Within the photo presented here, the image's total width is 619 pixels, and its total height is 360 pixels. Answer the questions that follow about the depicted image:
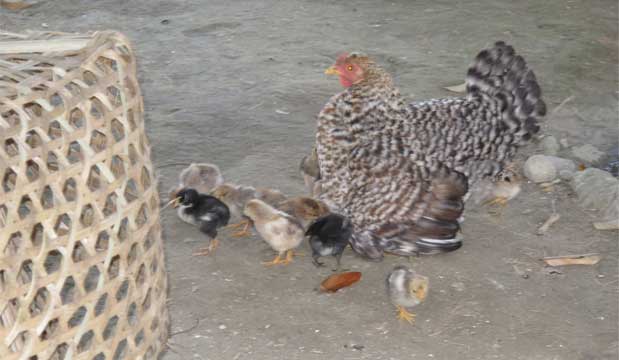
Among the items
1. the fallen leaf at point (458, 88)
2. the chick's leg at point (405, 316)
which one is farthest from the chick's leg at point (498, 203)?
the fallen leaf at point (458, 88)

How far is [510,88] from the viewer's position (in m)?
3.64

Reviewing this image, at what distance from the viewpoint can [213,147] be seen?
14.7ft

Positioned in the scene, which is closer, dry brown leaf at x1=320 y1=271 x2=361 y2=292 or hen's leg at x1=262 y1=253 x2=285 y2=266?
dry brown leaf at x1=320 y1=271 x2=361 y2=292

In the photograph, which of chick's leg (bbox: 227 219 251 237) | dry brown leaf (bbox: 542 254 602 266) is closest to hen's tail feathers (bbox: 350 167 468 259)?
dry brown leaf (bbox: 542 254 602 266)

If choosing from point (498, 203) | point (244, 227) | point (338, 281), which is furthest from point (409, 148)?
point (244, 227)

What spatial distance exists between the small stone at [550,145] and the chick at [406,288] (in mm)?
1608

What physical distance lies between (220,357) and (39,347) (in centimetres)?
96

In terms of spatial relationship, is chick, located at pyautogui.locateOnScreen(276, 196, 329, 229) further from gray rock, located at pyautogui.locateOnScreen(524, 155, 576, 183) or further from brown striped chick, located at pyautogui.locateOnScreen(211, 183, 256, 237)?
gray rock, located at pyautogui.locateOnScreen(524, 155, 576, 183)

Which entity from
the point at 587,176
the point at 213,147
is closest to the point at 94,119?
the point at 213,147

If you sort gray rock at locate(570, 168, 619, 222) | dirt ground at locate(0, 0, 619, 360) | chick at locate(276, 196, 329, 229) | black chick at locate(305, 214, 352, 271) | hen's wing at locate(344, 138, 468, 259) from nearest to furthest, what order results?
1. dirt ground at locate(0, 0, 619, 360)
2. black chick at locate(305, 214, 352, 271)
3. hen's wing at locate(344, 138, 468, 259)
4. chick at locate(276, 196, 329, 229)
5. gray rock at locate(570, 168, 619, 222)

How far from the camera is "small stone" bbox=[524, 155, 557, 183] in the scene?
4090 mm

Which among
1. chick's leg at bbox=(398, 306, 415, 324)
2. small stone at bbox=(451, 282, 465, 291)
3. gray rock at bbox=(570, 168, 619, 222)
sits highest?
gray rock at bbox=(570, 168, 619, 222)

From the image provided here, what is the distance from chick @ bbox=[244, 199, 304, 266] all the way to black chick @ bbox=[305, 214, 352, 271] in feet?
0.21

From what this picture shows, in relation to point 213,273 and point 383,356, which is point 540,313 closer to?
point 383,356
